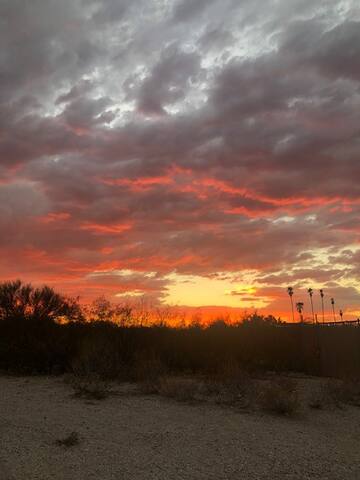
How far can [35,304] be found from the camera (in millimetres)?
24641

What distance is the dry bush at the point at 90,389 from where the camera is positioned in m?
13.7

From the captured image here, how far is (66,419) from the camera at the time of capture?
10906 millimetres

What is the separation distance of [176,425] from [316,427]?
3098 mm

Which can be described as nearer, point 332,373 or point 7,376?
point 7,376

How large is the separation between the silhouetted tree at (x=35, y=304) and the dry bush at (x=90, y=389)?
9.53m

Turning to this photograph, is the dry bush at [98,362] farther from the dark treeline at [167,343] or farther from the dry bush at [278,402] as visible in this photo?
the dry bush at [278,402]

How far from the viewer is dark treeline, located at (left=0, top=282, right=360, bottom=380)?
1977cm

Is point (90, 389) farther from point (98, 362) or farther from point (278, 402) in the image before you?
point (278, 402)

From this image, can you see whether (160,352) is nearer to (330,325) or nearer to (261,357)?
(261,357)

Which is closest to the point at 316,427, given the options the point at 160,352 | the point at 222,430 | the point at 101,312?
the point at 222,430

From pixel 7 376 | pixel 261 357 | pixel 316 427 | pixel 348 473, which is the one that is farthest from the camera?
pixel 261 357

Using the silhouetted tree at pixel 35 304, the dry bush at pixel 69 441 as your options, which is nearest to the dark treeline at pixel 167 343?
the silhouetted tree at pixel 35 304

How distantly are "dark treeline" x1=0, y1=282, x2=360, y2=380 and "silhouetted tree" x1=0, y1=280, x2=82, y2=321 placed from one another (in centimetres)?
4

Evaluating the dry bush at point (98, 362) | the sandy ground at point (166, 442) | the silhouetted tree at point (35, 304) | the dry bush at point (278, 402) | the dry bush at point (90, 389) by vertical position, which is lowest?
the sandy ground at point (166, 442)
